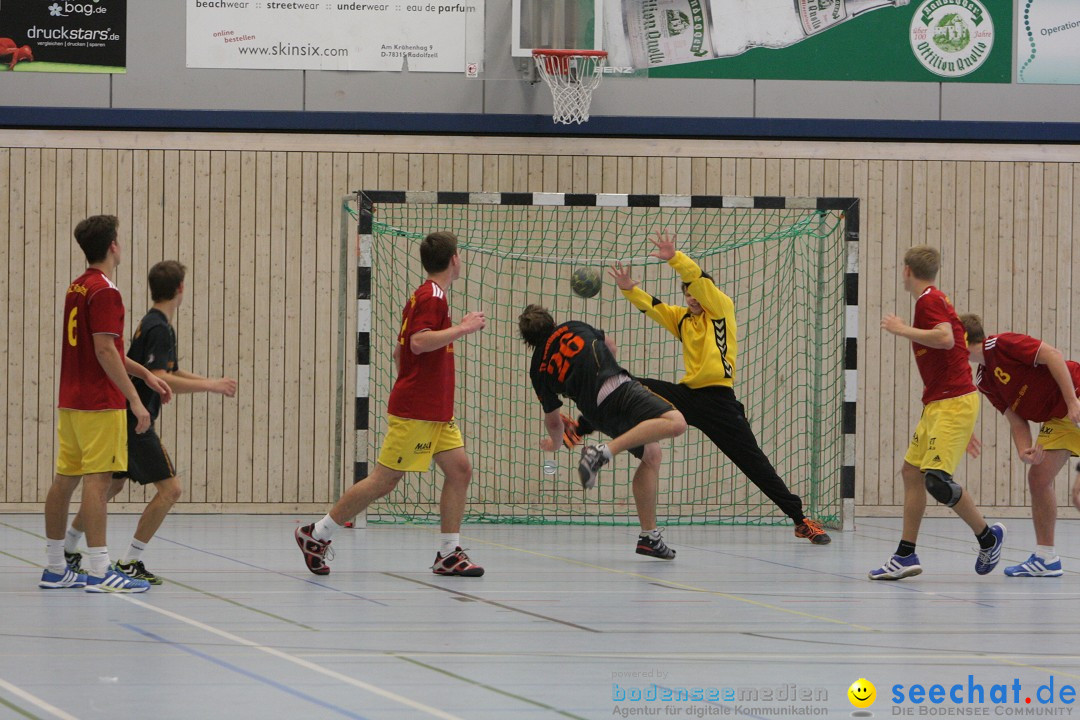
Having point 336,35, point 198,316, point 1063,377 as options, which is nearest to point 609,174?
point 336,35

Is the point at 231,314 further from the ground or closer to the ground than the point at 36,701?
further from the ground

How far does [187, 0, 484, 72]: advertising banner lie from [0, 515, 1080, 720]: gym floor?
210 inches

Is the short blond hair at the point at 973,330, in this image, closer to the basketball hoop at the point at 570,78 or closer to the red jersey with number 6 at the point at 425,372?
the red jersey with number 6 at the point at 425,372

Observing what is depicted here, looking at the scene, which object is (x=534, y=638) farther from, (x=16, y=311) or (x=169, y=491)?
(x=16, y=311)

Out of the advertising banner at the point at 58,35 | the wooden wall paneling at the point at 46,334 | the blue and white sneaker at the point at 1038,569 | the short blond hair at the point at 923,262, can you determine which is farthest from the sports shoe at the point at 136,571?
the advertising banner at the point at 58,35

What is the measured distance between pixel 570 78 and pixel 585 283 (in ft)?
7.33

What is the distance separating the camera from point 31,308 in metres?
12.5

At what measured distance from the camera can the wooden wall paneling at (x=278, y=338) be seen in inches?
499

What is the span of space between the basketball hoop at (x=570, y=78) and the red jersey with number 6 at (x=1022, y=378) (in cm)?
527

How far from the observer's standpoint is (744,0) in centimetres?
1301

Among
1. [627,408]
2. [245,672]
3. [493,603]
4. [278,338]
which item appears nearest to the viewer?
A: [245,672]

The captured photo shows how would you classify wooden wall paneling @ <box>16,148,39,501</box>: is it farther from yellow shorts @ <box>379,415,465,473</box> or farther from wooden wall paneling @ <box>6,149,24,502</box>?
yellow shorts @ <box>379,415,465,473</box>

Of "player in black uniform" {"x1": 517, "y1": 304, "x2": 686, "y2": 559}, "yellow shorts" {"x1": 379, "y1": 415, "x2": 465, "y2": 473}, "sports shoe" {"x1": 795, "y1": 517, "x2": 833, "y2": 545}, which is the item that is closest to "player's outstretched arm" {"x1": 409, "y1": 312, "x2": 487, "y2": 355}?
"yellow shorts" {"x1": 379, "y1": 415, "x2": 465, "y2": 473}

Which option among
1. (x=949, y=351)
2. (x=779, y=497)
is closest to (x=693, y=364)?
(x=779, y=497)
